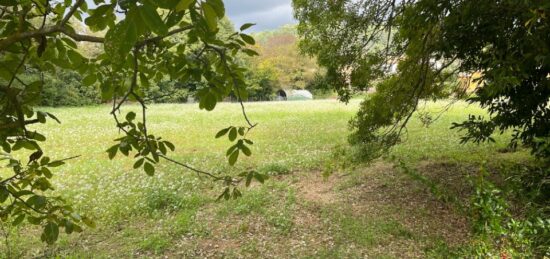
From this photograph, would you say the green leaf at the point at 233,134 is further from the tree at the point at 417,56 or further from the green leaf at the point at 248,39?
the tree at the point at 417,56

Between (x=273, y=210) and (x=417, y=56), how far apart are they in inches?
117

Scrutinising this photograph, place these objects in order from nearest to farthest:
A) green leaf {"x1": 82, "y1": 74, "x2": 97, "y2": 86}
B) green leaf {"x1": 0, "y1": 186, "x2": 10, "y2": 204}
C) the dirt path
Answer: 1. green leaf {"x1": 0, "y1": 186, "x2": 10, "y2": 204}
2. green leaf {"x1": 82, "y1": 74, "x2": 97, "y2": 86}
3. the dirt path

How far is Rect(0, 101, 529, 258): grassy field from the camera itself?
4.60 meters

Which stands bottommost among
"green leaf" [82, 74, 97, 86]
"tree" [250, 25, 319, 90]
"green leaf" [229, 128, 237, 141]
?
"green leaf" [229, 128, 237, 141]

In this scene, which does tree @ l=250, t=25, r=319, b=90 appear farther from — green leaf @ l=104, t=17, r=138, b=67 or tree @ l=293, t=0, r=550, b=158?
green leaf @ l=104, t=17, r=138, b=67

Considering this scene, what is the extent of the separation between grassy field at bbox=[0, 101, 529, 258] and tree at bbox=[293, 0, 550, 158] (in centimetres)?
108

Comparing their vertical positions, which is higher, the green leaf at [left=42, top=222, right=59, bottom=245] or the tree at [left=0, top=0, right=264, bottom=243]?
the tree at [left=0, top=0, right=264, bottom=243]

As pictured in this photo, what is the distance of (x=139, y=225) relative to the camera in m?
5.55

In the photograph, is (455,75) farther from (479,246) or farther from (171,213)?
(171,213)

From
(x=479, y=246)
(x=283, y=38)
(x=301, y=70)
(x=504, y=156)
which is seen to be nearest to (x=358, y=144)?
(x=479, y=246)

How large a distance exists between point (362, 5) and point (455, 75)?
1707mm

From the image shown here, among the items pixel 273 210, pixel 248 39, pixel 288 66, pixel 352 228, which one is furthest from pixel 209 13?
pixel 288 66

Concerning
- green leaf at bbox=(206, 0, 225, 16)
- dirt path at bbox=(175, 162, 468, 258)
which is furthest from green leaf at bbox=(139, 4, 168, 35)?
dirt path at bbox=(175, 162, 468, 258)

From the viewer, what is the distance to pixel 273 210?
18.8ft
